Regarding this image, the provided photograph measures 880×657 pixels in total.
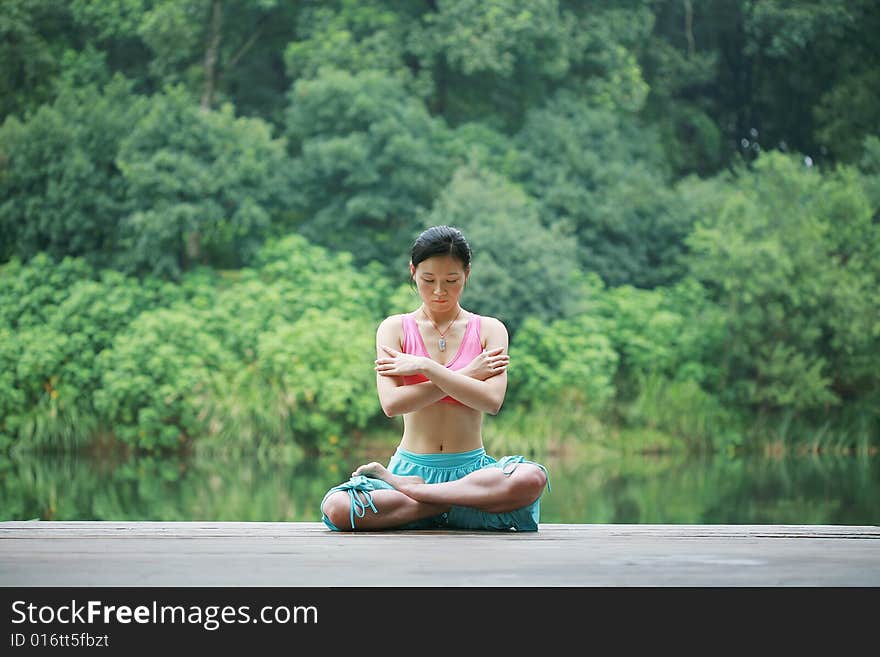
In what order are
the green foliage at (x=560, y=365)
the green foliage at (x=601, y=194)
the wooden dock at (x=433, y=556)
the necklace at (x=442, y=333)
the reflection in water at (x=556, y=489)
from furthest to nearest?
1. the green foliage at (x=601, y=194)
2. the green foliage at (x=560, y=365)
3. the reflection in water at (x=556, y=489)
4. the necklace at (x=442, y=333)
5. the wooden dock at (x=433, y=556)

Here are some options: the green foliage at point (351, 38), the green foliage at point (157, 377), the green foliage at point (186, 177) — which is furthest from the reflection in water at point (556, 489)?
the green foliage at point (351, 38)

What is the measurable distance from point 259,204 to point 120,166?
149 cm

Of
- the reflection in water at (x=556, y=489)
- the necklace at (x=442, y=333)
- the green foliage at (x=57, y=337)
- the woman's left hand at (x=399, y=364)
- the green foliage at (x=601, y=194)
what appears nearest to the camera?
the woman's left hand at (x=399, y=364)

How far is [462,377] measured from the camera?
285cm

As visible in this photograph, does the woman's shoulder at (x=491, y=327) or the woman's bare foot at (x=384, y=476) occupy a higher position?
the woman's shoulder at (x=491, y=327)

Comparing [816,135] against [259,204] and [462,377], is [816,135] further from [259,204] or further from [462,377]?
[462,377]

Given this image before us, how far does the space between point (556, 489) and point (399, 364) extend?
597 cm

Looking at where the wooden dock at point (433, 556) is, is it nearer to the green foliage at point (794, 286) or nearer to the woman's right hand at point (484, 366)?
the woman's right hand at point (484, 366)

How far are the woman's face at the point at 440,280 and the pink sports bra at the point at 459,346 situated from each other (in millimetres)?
72

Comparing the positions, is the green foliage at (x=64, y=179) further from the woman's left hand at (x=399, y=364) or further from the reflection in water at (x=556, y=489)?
the woman's left hand at (x=399, y=364)

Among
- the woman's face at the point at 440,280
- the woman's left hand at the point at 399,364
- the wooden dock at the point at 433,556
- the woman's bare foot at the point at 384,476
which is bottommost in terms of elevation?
the wooden dock at the point at 433,556

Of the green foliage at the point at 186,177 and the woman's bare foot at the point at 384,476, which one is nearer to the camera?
the woman's bare foot at the point at 384,476

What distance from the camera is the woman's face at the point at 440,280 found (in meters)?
2.96

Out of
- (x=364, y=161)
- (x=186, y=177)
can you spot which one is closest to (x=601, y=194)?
(x=364, y=161)
